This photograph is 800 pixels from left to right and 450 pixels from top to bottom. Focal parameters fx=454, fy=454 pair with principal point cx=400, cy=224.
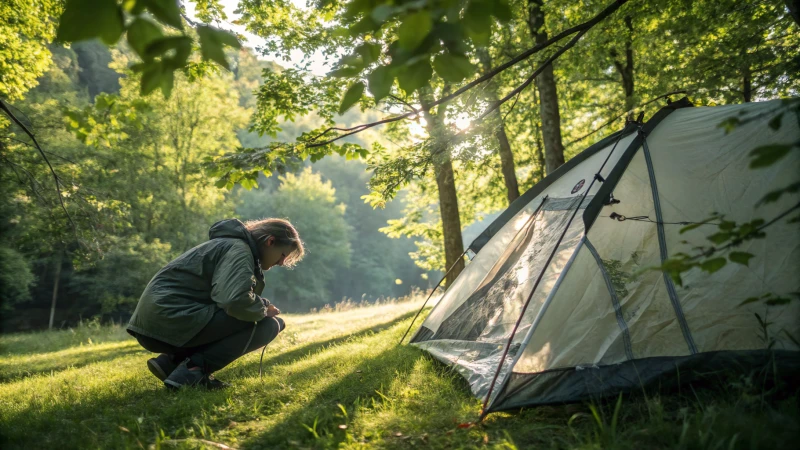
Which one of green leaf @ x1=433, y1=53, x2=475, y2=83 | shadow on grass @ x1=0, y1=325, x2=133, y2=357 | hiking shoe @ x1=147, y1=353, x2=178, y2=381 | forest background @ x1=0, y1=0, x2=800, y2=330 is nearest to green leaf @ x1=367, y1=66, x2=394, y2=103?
forest background @ x1=0, y1=0, x2=800, y2=330

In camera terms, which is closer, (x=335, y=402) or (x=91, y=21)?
(x=91, y=21)

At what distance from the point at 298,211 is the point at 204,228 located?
16.1m

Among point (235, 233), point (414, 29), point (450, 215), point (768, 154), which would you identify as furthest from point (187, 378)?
point (450, 215)

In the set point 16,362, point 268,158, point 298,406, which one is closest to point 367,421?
point 298,406

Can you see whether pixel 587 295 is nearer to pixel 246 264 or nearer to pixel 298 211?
pixel 246 264

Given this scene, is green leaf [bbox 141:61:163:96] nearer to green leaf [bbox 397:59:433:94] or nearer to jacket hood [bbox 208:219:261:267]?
green leaf [bbox 397:59:433:94]

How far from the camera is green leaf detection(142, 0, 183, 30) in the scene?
1.15 m

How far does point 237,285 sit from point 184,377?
87 cm

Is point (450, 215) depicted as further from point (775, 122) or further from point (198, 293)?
point (775, 122)

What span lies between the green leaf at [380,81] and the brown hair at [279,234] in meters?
2.67

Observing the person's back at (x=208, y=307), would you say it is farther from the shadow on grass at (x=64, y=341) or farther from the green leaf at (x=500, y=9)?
the shadow on grass at (x=64, y=341)

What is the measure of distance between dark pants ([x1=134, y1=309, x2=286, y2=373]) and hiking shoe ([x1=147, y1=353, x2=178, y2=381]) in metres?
0.05

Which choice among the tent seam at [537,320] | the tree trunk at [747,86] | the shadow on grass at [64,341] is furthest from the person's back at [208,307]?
the shadow on grass at [64,341]

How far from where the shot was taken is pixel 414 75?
142cm
